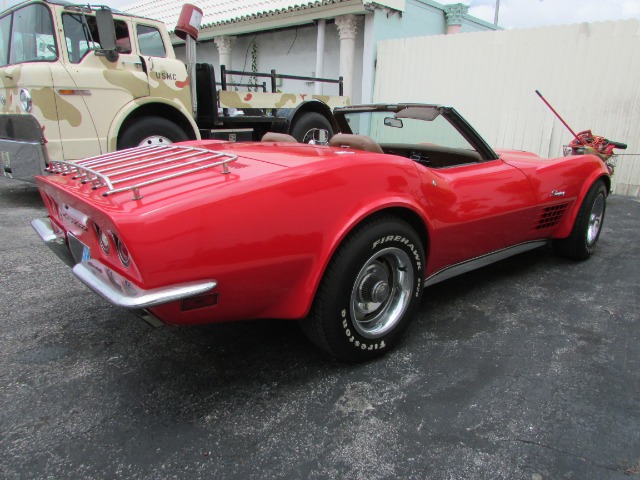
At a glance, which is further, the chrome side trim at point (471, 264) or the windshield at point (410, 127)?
the windshield at point (410, 127)

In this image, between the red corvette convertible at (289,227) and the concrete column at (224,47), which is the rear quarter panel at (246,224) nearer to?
the red corvette convertible at (289,227)

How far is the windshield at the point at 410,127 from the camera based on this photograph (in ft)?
9.73

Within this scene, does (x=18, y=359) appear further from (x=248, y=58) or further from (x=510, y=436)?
(x=248, y=58)

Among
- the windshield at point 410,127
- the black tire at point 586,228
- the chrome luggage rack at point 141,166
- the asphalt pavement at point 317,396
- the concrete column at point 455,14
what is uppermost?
the concrete column at point 455,14

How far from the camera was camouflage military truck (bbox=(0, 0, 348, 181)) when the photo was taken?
4961 mm

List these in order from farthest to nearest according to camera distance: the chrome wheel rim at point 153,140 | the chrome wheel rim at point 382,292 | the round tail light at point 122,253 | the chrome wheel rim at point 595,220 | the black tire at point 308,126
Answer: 1. the black tire at point 308,126
2. the chrome wheel rim at point 153,140
3. the chrome wheel rim at point 595,220
4. the chrome wheel rim at point 382,292
5. the round tail light at point 122,253

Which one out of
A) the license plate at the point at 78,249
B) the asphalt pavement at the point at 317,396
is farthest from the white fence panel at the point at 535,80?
the license plate at the point at 78,249

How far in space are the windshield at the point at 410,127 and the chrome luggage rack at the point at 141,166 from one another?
1.34 m

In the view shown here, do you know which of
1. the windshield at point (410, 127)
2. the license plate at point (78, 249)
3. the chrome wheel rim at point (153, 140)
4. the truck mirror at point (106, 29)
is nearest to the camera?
the license plate at point (78, 249)

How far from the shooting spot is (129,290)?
5.51 feet

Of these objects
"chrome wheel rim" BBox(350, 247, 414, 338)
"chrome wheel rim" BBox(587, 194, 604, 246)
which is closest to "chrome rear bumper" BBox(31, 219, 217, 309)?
"chrome wheel rim" BBox(350, 247, 414, 338)

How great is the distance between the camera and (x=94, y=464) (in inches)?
65.1

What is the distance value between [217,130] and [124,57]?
1442mm

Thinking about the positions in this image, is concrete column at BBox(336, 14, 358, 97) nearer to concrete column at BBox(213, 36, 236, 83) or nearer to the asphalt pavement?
concrete column at BBox(213, 36, 236, 83)
